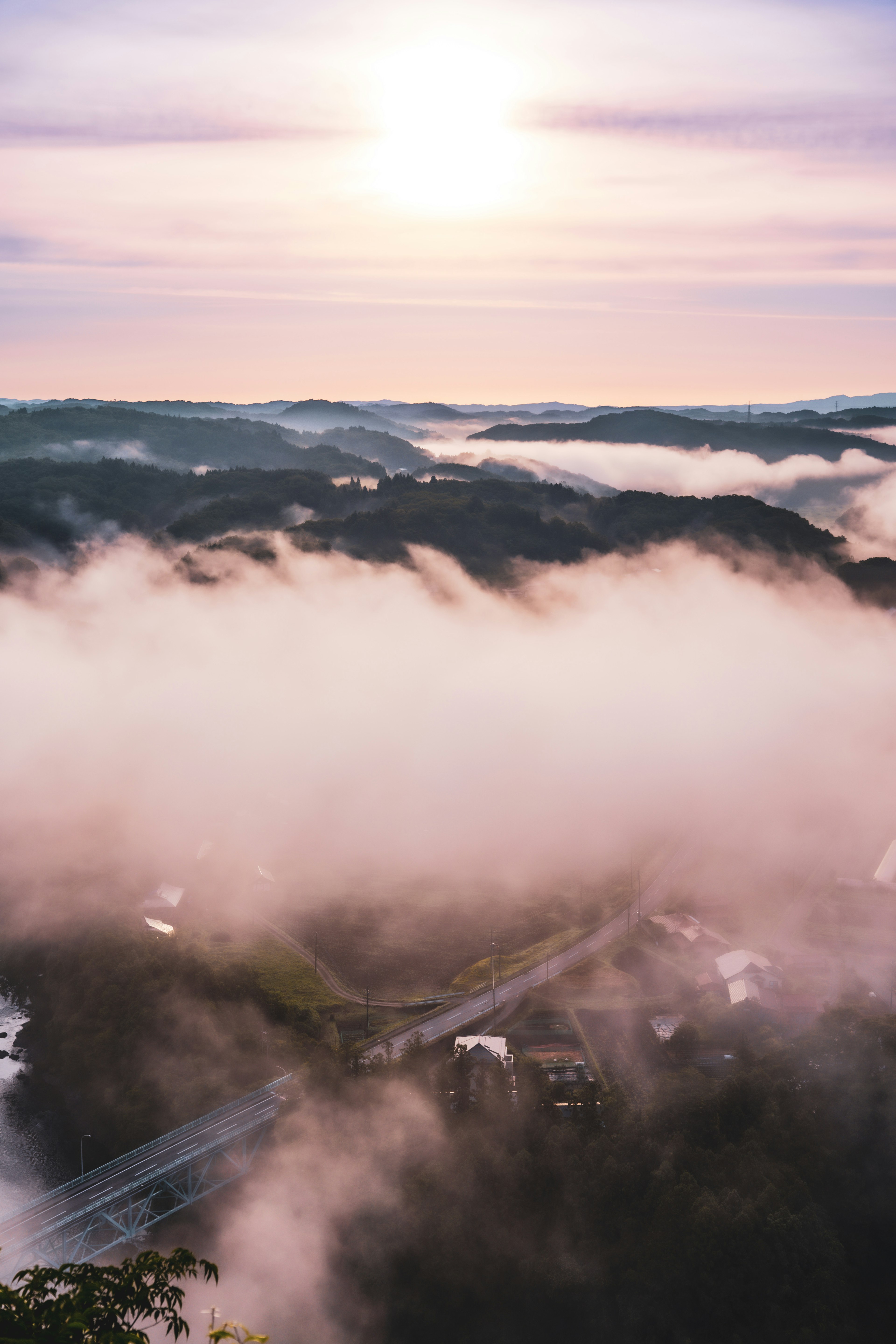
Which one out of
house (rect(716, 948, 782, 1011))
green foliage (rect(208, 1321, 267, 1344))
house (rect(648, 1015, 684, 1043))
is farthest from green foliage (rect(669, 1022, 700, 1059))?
green foliage (rect(208, 1321, 267, 1344))

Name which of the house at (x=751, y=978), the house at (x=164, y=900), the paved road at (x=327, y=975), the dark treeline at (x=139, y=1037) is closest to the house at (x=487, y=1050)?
the dark treeline at (x=139, y=1037)

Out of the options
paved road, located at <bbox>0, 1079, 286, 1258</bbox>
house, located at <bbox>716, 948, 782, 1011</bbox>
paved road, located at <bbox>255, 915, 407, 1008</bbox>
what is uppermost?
house, located at <bbox>716, 948, 782, 1011</bbox>

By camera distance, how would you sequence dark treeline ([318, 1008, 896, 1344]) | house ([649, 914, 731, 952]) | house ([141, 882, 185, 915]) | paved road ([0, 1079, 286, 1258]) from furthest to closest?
house ([141, 882, 185, 915]) → house ([649, 914, 731, 952]) → paved road ([0, 1079, 286, 1258]) → dark treeline ([318, 1008, 896, 1344])

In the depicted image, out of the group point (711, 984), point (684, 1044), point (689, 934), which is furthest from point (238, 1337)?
point (689, 934)

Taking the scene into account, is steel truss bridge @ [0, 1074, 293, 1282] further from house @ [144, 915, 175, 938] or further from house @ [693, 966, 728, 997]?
house @ [693, 966, 728, 997]

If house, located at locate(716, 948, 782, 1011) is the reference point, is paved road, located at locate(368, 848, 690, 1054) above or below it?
below

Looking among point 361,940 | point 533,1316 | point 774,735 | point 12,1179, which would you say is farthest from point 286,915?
point 774,735

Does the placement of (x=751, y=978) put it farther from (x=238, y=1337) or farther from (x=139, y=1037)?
(x=238, y=1337)
